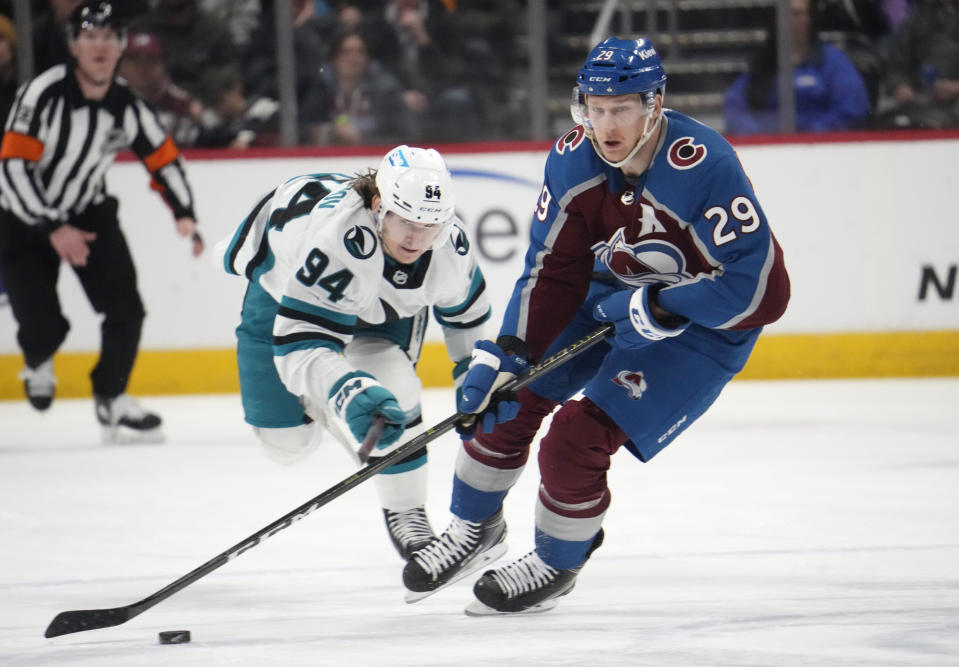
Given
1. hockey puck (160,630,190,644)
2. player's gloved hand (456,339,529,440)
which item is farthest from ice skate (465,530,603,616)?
hockey puck (160,630,190,644)

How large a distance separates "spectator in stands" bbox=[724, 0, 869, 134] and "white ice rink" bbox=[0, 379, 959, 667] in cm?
163

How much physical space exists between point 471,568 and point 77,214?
3.06m

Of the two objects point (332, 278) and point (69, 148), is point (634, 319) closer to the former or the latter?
point (332, 278)

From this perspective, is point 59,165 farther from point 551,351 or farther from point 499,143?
point 551,351

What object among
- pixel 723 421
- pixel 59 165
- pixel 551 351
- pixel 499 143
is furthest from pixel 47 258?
pixel 551 351

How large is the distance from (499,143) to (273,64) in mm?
1093

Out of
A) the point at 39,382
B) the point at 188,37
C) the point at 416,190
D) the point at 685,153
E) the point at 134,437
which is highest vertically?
the point at 685,153

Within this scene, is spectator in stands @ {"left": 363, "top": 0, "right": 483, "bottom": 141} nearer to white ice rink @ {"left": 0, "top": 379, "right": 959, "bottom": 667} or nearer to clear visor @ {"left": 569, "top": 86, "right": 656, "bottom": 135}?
white ice rink @ {"left": 0, "top": 379, "right": 959, "bottom": 667}

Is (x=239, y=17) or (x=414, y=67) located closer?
(x=239, y=17)

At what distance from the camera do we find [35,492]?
14.2 feet

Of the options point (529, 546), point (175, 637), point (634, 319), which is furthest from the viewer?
point (529, 546)

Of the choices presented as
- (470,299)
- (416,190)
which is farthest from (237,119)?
(416,190)

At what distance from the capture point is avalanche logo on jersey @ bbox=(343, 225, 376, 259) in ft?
9.60

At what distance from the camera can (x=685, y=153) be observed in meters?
2.69
